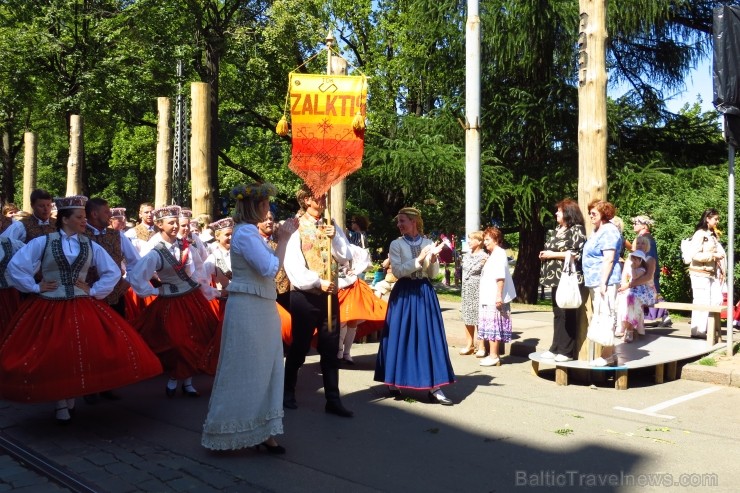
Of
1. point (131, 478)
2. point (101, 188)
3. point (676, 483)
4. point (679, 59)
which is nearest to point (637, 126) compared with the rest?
point (679, 59)

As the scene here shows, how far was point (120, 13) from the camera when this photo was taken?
24297 mm

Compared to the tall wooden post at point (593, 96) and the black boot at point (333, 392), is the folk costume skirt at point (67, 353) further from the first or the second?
the tall wooden post at point (593, 96)

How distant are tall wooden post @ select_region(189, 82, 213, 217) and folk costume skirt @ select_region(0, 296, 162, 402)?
17.3 feet

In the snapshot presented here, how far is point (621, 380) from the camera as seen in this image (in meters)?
7.86

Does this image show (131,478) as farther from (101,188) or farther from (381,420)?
(101,188)

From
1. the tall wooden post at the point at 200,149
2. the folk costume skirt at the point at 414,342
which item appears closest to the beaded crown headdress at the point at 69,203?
the folk costume skirt at the point at 414,342

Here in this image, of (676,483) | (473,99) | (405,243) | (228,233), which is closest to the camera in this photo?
(676,483)

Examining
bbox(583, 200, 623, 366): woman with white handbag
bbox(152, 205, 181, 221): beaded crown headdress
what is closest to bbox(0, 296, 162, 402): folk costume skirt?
bbox(152, 205, 181, 221): beaded crown headdress

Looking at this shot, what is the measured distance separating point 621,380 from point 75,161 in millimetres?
12642

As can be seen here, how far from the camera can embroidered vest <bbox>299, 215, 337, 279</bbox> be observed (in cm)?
651

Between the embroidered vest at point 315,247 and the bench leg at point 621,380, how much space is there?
3.41 metres

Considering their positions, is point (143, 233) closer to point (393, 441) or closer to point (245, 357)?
point (245, 357)

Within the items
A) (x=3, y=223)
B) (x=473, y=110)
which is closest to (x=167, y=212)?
(x=3, y=223)

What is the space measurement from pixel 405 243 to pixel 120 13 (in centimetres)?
2041
